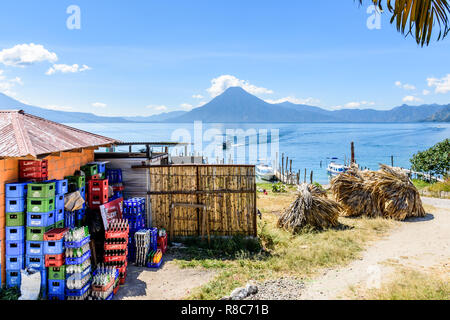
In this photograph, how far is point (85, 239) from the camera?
662 centimetres

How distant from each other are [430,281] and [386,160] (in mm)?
93776

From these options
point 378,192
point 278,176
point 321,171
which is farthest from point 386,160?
point 378,192

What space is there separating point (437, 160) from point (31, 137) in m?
35.7

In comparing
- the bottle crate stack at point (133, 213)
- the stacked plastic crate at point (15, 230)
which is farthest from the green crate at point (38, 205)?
the bottle crate stack at point (133, 213)

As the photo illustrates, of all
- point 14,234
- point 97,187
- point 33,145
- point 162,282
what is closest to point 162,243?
point 162,282

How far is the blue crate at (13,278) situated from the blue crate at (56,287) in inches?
24.3

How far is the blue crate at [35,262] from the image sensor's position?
6358mm

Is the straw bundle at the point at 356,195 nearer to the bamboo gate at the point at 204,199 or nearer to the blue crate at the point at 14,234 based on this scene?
the bamboo gate at the point at 204,199

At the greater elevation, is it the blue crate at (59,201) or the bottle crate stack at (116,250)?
the blue crate at (59,201)

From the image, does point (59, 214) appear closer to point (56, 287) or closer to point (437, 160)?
point (56, 287)

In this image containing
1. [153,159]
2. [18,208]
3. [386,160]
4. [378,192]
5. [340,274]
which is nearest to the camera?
[18,208]

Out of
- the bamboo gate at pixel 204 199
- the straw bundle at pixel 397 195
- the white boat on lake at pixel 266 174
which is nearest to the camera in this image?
the bamboo gate at pixel 204 199

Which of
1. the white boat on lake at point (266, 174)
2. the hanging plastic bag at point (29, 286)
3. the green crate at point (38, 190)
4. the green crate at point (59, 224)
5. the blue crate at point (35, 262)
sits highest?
the green crate at point (38, 190)
